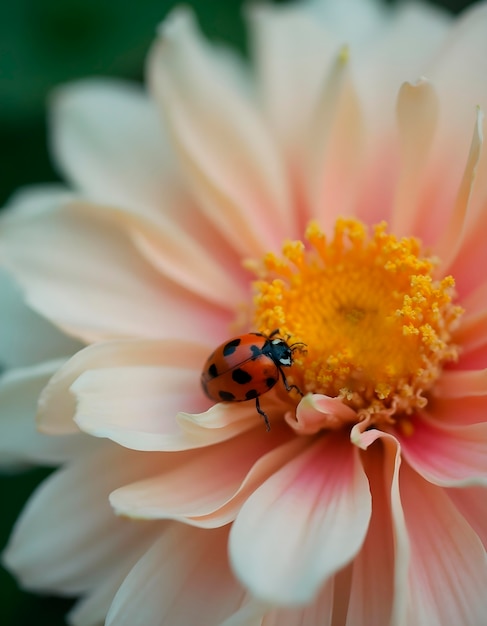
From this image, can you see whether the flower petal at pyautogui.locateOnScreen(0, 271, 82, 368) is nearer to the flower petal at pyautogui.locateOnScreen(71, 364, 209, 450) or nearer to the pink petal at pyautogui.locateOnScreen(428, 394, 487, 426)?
the flower petal at pyautogui.locateOnScreen(71, 364, 209, 450)

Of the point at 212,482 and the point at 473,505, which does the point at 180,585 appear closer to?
the point at 212,482

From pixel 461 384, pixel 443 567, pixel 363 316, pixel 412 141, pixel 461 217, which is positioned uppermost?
pixel 412 141

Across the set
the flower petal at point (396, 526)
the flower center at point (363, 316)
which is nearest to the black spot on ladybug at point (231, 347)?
the flower center at point (363, 316)

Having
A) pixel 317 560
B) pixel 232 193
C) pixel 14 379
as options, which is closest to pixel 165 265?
pixel 232 193

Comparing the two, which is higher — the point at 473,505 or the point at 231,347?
the point at 231,347

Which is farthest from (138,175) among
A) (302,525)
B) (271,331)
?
(302,525)

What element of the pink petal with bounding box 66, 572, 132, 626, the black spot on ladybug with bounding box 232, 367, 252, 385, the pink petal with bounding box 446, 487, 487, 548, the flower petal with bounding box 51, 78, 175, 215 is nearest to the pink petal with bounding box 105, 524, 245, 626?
the pink petal with bounding box 66, 572, 132, 626
